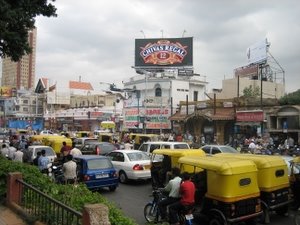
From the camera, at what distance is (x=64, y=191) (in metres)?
8.79

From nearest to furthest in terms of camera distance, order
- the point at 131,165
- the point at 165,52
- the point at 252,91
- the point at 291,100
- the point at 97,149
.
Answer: the point at 131,165 < the point at 97,149 < the point at 291,100 < the point at 252,91 < the point at 165,52

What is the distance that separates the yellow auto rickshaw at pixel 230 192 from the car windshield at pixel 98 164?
19.0ft

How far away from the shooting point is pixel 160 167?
14.8 metres

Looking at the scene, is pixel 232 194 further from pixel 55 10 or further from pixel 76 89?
pixel 76 89

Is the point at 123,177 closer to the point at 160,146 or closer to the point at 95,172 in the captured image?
the point at 95,172

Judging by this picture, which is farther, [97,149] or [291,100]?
[291,100]

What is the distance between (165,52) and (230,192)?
53082 mm

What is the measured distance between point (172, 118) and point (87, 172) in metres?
32.6

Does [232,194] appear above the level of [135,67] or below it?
below

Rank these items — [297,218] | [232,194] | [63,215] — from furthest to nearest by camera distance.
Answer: [297,218] → [232,194] → [63,215]

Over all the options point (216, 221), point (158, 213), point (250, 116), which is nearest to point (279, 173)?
point (216, 221)

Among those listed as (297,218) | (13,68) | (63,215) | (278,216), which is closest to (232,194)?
(297,218)

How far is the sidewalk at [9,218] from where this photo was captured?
9.17 meters

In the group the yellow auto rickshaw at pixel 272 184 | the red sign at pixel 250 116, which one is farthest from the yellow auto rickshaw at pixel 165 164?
the red sign at pixel 250 116
